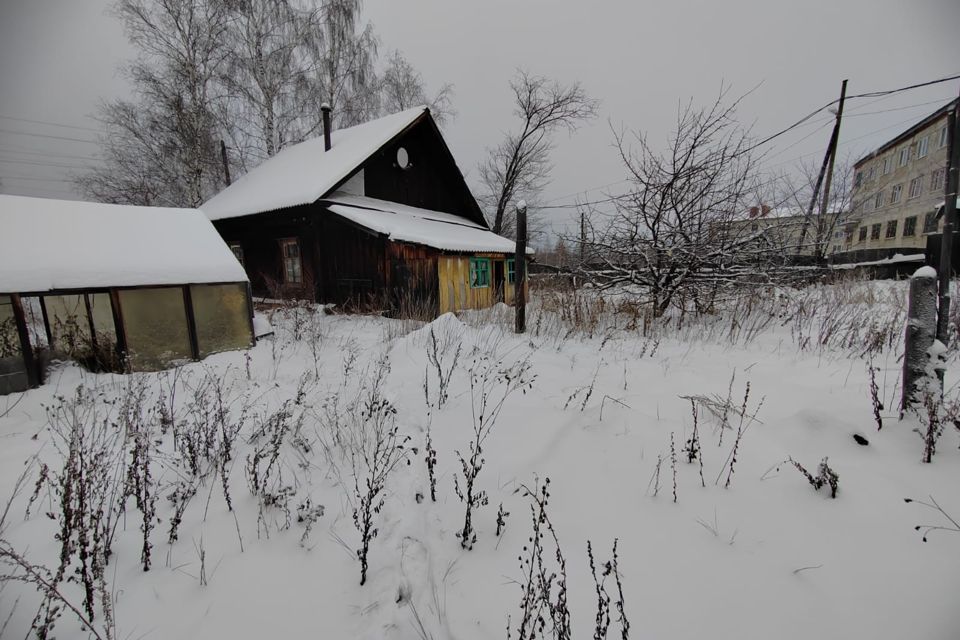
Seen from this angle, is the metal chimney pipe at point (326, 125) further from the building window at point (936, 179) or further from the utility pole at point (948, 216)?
the building window at point (936, 179)

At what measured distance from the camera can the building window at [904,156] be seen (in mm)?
23875

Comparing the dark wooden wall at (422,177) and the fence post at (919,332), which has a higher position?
the dark wooden wall at (422,177)

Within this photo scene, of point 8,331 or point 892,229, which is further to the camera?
point 892,229

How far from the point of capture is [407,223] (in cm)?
971

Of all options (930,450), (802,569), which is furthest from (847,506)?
(930,450)

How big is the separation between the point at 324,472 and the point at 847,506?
268 cm

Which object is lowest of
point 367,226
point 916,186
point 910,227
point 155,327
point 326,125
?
point 155,327

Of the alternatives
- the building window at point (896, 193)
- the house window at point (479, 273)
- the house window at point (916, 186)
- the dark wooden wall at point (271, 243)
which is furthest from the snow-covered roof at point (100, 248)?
the building window at point (896, 193)

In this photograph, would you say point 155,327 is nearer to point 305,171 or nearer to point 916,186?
point 305,171

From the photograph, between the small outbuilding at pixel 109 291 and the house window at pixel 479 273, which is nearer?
the small outbuilding at pixel 109 291

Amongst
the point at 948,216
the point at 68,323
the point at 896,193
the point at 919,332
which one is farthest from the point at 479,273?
the point at 896,193

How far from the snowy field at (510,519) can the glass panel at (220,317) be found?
195 centimetres

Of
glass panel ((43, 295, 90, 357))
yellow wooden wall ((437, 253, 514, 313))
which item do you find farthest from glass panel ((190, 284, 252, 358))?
yellow wooden wall ((437, 253, 514, 313))

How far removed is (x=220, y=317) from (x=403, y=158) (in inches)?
331
